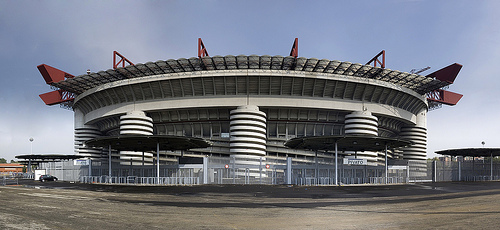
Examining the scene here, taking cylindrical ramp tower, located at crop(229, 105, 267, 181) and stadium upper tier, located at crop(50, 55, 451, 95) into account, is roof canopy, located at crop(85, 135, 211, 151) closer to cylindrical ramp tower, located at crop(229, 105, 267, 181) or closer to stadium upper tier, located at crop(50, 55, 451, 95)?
cylindrical ramp tower, located at crop(229, 105, 267, 181)

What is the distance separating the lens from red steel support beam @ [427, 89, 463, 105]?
82438 millimetres

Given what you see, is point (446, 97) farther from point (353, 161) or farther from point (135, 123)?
point (135, 123)

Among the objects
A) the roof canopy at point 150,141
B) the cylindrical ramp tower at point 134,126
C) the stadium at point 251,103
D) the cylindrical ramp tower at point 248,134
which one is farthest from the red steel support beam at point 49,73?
the cylindrical ramp tower at point 248,134

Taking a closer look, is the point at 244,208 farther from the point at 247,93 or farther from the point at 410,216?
the point at 247,93

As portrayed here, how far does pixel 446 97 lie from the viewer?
3278 inches

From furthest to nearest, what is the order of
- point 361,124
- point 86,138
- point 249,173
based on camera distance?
point 86,138 → point 361,124 → point 249,173

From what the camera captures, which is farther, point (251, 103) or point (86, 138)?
point (86, 138)

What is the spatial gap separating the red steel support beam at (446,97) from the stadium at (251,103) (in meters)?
15.0

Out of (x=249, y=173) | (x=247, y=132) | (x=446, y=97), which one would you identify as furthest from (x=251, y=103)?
(x=446, y=97)

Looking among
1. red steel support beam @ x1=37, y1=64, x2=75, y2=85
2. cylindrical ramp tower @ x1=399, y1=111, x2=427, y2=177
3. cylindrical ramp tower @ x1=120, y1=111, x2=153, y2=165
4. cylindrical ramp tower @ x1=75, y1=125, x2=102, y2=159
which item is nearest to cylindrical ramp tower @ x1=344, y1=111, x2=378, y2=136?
cylindrical ramp tower @ x1=399, y1=111, x2=427, y2=177

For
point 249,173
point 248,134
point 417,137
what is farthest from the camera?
point 417,137

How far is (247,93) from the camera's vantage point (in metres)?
56.8

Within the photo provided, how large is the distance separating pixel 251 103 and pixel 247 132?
4494 millimetres

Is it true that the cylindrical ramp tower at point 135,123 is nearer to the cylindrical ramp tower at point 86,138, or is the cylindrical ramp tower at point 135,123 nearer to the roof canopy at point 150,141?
the roof canopy at point 150,141
